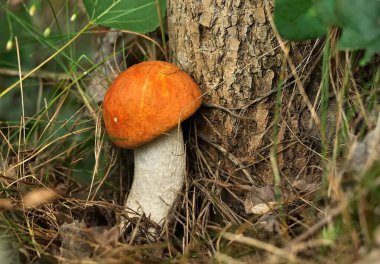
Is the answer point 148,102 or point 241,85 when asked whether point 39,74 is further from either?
point 241,85

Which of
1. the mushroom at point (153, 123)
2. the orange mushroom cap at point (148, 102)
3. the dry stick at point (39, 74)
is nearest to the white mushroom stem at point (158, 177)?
the mushroom at point (153, 123)

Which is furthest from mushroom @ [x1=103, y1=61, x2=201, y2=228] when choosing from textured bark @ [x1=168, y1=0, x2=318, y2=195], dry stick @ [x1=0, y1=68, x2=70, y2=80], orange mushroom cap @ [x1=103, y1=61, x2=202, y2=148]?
dry stick @ [x1=0, y1=68, x2=70, y2=80]

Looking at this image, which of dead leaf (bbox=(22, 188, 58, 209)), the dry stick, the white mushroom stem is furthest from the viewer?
the dry stick

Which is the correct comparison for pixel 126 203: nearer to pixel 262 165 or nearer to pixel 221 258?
pixel 262 165

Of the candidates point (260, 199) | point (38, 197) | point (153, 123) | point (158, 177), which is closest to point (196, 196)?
point (158, 177)

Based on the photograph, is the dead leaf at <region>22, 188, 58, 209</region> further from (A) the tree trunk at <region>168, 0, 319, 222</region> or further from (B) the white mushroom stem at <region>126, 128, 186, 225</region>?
(A) the tree trunk at <region>168, 0, 319, 222</region>

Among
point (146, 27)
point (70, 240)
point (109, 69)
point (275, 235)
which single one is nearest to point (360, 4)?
point (275, 235)
